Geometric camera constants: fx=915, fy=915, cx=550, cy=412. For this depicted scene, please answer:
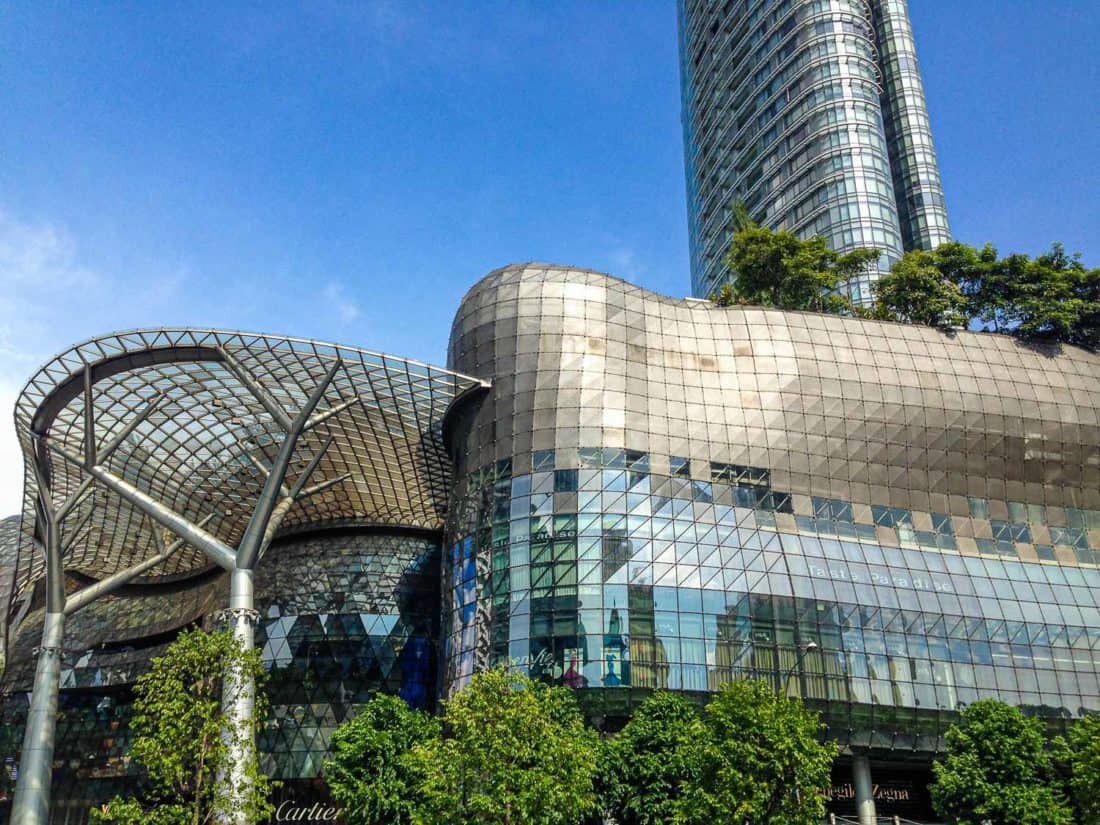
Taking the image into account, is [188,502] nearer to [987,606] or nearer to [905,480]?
[905,480]

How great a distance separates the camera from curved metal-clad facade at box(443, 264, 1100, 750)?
1913 inches

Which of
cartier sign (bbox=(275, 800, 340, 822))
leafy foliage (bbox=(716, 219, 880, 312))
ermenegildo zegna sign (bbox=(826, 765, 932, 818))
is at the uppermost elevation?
leafy foliage (bbox=(716, 219, 880, 312))

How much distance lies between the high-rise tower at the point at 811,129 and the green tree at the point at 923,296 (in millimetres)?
40728

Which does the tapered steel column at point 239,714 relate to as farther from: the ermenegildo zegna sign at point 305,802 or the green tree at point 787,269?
the green tree at point 787,269

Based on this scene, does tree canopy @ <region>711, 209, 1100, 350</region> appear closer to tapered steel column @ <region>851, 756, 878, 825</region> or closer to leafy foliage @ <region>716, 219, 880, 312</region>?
leafy foliage @ <region>716, 219, 880, 312</region>

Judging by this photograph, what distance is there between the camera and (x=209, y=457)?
213 feet

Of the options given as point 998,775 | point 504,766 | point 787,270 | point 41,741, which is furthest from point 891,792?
point 41,741

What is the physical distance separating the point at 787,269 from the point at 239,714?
5113cm

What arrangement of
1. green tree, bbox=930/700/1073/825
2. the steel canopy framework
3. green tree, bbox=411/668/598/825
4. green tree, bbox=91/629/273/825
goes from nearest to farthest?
1. green tree, bbox=91/629/273/825
2. green tree, bbox=411/668/598/825
3. green tree, bbox=930/700/1073/825
4. the steel canopy framework

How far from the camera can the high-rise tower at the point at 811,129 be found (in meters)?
113

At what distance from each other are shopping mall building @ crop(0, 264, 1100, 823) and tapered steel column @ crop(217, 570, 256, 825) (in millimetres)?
1683

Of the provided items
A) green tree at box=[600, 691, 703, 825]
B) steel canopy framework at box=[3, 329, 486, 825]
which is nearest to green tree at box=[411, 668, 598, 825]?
green tree at box=[600, 691, 703, 825]

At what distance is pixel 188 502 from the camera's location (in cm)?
6869

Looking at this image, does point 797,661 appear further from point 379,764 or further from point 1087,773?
point 379,764
